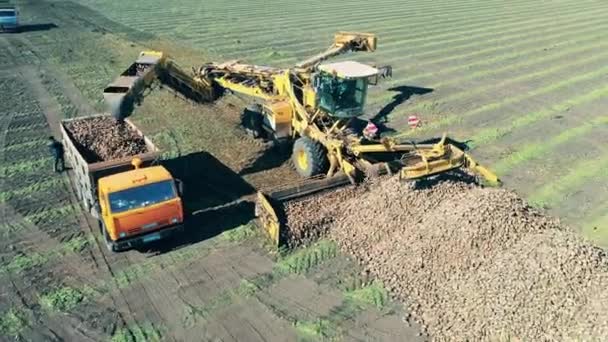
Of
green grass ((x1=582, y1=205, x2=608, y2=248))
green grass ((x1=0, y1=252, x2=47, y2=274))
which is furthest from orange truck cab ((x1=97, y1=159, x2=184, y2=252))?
green grass ((x1=582, y1=205, x2=608, y2=248))

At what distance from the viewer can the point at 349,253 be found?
12.2 metres

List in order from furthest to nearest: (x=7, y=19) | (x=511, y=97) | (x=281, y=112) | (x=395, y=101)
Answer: (x=7, y=19) → (x=511, y=97) → (x=395, y=101) → (x=281, y=112)

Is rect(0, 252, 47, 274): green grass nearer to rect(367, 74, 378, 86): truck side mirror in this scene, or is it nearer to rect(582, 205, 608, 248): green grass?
rect(367, 74, 378, 86): truck side mirror

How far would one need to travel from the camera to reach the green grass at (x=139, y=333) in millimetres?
9828

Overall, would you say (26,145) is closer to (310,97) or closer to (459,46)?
(310,97)

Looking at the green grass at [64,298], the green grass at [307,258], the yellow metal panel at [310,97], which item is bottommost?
the green grass at [64,298]

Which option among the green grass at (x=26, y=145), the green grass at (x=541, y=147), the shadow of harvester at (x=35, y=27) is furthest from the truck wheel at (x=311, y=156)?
the shadow of harvester at (x=35, y=27)

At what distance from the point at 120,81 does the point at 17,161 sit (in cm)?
498

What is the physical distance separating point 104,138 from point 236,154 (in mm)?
3870

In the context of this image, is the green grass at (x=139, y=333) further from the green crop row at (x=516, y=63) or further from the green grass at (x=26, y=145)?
the green crop row at (x=516, y=63)

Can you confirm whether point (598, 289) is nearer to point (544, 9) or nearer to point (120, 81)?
point (120, 81)

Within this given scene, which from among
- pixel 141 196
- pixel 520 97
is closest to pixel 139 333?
pixel 141 196

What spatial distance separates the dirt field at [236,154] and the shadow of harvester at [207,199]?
0.19ft

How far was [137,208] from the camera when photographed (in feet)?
37.8
